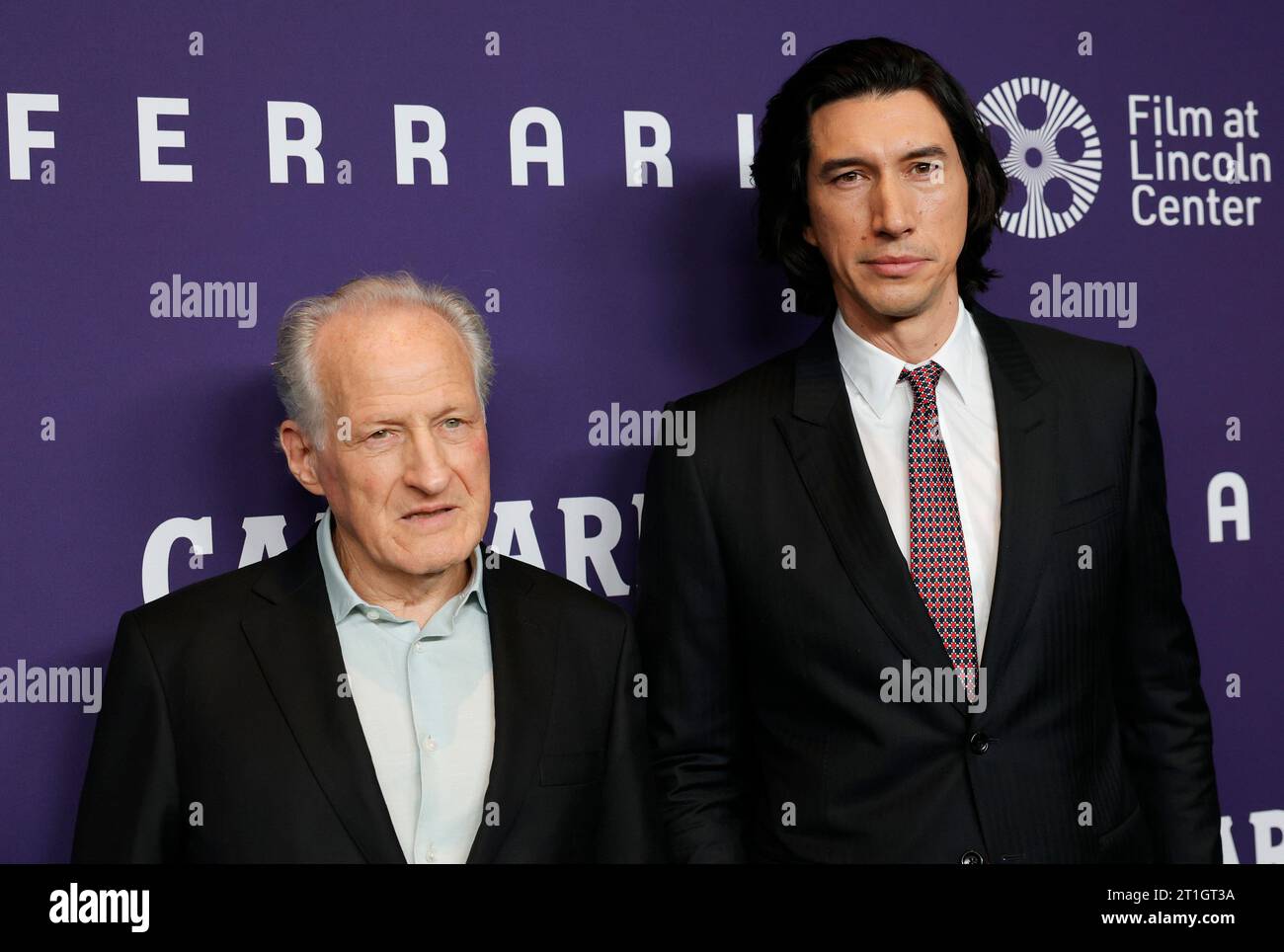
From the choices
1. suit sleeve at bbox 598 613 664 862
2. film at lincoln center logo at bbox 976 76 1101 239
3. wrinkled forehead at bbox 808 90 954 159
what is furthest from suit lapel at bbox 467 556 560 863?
film at lincoln center logo at bbox 976 76 1101 239

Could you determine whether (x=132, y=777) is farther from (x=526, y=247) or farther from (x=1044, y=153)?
(x=1044, y=153)

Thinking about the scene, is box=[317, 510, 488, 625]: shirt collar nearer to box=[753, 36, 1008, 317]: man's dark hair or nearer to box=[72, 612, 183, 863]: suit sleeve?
box=[72, 612, 183, 863]: suit sleeve

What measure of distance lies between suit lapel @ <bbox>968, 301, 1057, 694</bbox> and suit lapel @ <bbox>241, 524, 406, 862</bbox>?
35.5 inches

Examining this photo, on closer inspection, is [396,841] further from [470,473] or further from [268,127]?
[268,127]

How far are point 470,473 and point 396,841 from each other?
0.51 m

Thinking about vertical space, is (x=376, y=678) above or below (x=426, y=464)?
below

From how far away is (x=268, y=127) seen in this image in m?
2.35

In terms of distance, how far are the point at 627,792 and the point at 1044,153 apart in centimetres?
153

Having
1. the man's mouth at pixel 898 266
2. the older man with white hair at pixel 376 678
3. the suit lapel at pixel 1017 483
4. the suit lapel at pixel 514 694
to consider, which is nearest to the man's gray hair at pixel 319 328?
the older man with white hair at pixel 376 678

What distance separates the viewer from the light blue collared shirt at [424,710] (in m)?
Answer: 1.88

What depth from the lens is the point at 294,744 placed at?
1850 mm

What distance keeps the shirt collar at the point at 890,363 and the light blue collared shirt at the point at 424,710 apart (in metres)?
0.68

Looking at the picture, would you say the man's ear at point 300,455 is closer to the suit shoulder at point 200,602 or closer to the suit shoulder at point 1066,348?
the suit shoulder at point 200,602

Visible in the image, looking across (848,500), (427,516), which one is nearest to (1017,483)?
(848,500)
